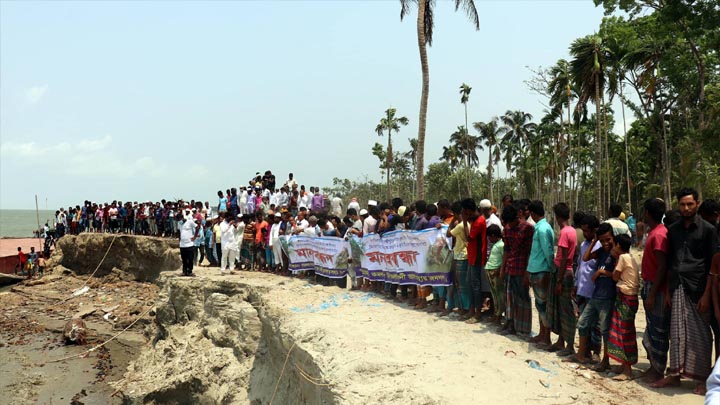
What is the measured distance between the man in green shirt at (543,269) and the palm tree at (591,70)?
20181mm

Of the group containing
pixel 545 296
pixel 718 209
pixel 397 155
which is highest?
pixel 397 155

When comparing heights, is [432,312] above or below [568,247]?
below

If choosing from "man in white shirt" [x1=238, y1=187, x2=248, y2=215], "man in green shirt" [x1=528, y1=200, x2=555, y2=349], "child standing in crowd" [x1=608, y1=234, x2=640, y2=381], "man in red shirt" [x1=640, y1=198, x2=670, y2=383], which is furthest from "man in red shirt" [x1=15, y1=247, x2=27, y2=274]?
"man in red shirt" [x1=640, y1=198, x2=670, y2=383]

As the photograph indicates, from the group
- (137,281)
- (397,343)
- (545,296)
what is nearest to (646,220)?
(545,296)

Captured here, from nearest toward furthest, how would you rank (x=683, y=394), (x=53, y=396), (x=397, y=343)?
(x=683, y=394) < (x=397, y=343) < (x=53, y=396)

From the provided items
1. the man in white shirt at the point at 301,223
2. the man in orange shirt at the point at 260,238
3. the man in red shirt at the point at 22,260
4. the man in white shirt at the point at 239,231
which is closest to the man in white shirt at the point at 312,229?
the man in white shirt at the point at 301,223

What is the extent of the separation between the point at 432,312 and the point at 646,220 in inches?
161

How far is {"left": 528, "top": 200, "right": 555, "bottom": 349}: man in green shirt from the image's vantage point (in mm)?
6625

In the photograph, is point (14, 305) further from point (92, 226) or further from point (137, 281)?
point (92, 226)

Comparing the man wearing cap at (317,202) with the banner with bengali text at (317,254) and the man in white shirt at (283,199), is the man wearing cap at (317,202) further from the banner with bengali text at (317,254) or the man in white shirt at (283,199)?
the banner with bengali text at (317,254)

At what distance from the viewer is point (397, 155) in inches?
2365

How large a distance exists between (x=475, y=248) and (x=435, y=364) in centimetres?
225

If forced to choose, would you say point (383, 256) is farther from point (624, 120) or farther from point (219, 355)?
point (624, 120)

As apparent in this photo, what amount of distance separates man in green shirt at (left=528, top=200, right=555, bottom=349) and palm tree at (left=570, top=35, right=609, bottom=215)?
20.2 m
